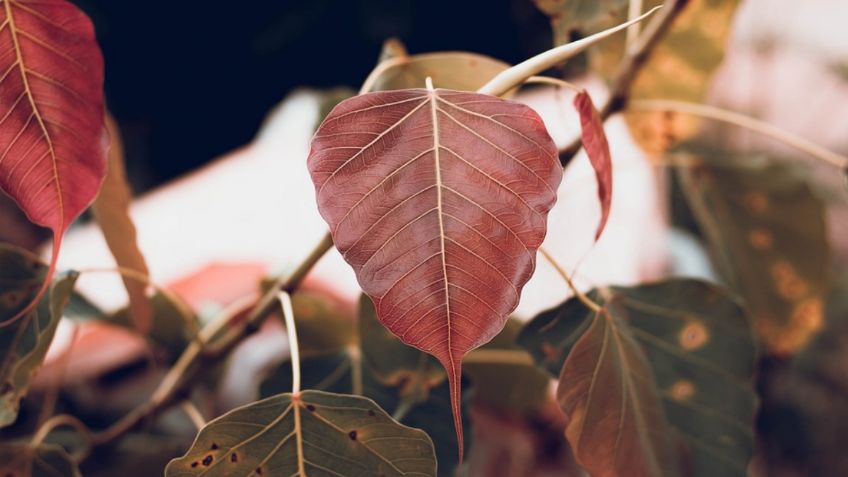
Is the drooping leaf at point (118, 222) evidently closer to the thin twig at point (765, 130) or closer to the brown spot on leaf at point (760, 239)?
the thin twig at point (765, 130)

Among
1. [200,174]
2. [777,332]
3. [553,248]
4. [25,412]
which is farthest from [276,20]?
[777,332]

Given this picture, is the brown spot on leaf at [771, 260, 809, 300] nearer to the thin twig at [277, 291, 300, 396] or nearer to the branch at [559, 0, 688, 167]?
the branch at [559, 0, 688, 167]

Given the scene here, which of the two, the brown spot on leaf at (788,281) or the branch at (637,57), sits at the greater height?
the branch at (637,57)

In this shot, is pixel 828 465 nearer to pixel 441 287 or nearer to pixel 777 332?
pixel 777 332

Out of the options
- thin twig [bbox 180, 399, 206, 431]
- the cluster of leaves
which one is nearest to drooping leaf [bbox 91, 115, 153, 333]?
the cluster of leaves

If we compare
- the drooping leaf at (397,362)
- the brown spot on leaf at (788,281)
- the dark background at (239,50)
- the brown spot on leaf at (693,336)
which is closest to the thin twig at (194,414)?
the drooping leaf at (397,362)

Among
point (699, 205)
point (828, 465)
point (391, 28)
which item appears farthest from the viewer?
point (391, 28)
